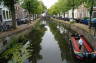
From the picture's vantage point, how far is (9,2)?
28844 mm

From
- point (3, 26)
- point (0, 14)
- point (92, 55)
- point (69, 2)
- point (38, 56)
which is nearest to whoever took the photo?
point (92, 55)

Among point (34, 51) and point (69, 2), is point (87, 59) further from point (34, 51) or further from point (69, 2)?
point (69, 2)

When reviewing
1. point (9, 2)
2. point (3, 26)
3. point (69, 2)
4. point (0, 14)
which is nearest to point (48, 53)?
point (3, 26)

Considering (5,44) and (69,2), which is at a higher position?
(69,2)

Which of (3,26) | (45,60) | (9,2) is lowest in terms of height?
(45,60)

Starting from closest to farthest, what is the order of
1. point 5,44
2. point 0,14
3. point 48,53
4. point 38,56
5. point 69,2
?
point 38,56 < point 48,53 < point 5,44 < point 0,14 < point 69,2

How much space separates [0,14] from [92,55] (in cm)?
3210

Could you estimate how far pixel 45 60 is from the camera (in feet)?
48.8

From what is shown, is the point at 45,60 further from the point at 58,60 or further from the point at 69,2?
the point at 69,2

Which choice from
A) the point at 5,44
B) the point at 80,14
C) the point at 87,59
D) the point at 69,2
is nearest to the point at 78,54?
the point at 87,59

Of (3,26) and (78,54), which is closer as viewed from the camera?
(78,54)

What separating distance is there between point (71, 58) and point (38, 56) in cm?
340

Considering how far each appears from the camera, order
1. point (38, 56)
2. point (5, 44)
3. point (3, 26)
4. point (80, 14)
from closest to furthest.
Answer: point (38, 56) < point (5, 44) < point (3, 26) < point (80, 14)

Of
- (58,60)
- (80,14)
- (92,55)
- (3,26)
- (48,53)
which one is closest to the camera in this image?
(92,55)
